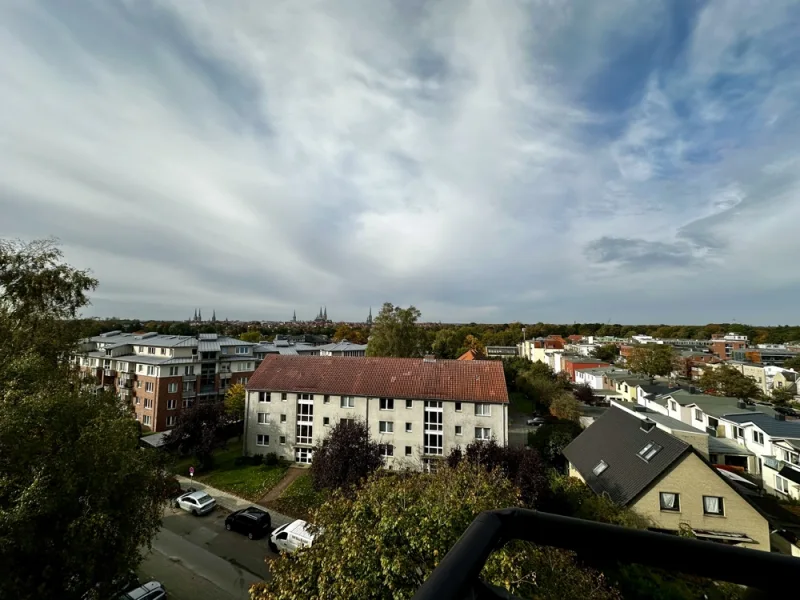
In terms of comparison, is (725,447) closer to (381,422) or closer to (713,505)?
(713,505)

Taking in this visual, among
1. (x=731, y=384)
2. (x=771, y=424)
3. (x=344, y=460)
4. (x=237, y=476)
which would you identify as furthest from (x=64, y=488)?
(x=731, y=384)

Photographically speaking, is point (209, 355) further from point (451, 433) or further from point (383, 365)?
point (451, 433)

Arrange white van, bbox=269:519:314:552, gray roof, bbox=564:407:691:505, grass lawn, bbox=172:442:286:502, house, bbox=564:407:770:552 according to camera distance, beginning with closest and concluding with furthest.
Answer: house, bbox=564:407:770:552
white van, bbox=269:519:314:552
gray roof, bbox=564:407:691:505
grass lawn, bbox=172:442:286:502

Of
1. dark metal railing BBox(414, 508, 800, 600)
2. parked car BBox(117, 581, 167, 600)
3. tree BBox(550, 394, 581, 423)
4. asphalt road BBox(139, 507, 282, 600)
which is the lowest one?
asphalt road BBox(139, 507, 282, 600)

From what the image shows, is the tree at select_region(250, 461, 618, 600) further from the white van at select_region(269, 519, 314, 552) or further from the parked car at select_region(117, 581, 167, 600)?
the white van at select_region(269, 519, 314, 552)

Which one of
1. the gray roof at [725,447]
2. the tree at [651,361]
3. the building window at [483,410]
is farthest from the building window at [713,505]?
the tree at [651,361]

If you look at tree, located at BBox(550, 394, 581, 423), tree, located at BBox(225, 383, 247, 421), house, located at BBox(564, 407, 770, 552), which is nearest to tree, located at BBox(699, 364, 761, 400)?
tree, located at BBox(550, 394, 581, 423)
